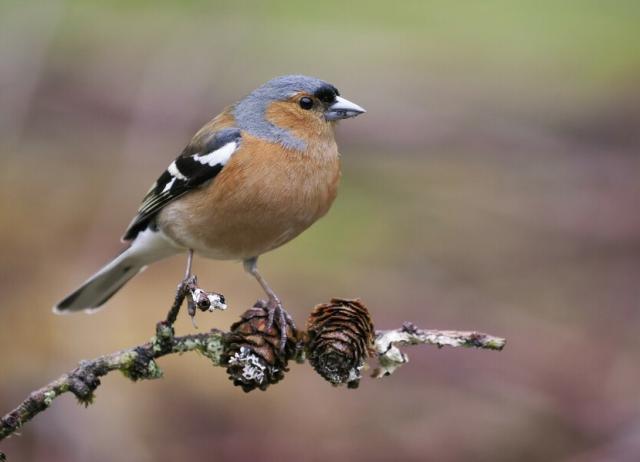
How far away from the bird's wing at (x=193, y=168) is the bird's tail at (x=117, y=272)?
0.09 m

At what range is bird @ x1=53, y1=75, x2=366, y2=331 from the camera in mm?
3043

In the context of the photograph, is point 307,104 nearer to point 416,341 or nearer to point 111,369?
point 416,341

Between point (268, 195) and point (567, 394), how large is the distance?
76.1 inches

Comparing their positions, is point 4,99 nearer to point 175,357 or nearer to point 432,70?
point 175,357

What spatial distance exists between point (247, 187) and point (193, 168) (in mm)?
333

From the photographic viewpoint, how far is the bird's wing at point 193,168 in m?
3.22

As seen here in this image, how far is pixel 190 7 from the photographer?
7219 millimetres

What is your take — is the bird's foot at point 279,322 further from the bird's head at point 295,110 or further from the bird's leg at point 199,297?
the bird's head at point 295,110

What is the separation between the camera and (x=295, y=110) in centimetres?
340

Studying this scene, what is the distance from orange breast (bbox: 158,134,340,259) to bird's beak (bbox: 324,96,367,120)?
194mm

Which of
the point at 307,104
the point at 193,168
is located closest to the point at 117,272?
the point at 193,168

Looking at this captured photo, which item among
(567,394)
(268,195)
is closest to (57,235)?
(268,195)

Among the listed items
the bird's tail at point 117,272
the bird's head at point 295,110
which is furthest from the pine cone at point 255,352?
the bird's tail at point 117,272

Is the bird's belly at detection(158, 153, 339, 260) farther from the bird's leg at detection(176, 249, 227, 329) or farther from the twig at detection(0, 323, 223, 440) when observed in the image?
the bird's leg at detection(176, 249, 227, 329)
